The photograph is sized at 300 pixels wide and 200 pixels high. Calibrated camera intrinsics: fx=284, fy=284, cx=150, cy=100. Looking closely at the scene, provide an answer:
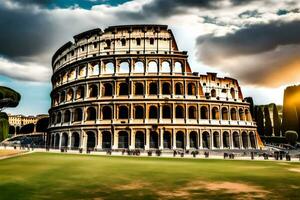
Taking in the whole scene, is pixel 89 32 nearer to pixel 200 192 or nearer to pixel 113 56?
pixel 113 56

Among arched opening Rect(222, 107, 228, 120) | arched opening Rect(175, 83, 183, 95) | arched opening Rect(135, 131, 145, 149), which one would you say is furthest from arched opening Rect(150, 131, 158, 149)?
arched opening Rect(222, 107, 228, 120)

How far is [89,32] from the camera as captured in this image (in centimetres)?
4578

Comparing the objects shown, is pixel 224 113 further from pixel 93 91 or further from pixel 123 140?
pixel 93 91

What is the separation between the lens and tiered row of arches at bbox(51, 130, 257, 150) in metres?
40.0

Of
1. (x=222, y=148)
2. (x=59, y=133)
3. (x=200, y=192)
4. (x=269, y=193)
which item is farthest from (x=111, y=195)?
(x=59, y=133)

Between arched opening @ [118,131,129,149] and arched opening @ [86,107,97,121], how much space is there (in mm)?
5303

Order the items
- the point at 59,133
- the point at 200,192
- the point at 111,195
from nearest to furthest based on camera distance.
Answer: the point at 111,195 < the point at 200,192 < the point at 59,133

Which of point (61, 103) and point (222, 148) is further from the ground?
point (61, 103)

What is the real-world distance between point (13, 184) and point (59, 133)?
113 ft

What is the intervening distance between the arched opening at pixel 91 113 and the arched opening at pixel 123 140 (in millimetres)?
5303

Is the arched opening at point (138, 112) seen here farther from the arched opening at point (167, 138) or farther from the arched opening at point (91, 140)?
the arched opening at point (91, 140)

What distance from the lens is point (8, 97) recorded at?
171 feet

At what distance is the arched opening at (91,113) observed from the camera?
42.9 meters

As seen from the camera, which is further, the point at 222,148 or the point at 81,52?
the point at 81,52
